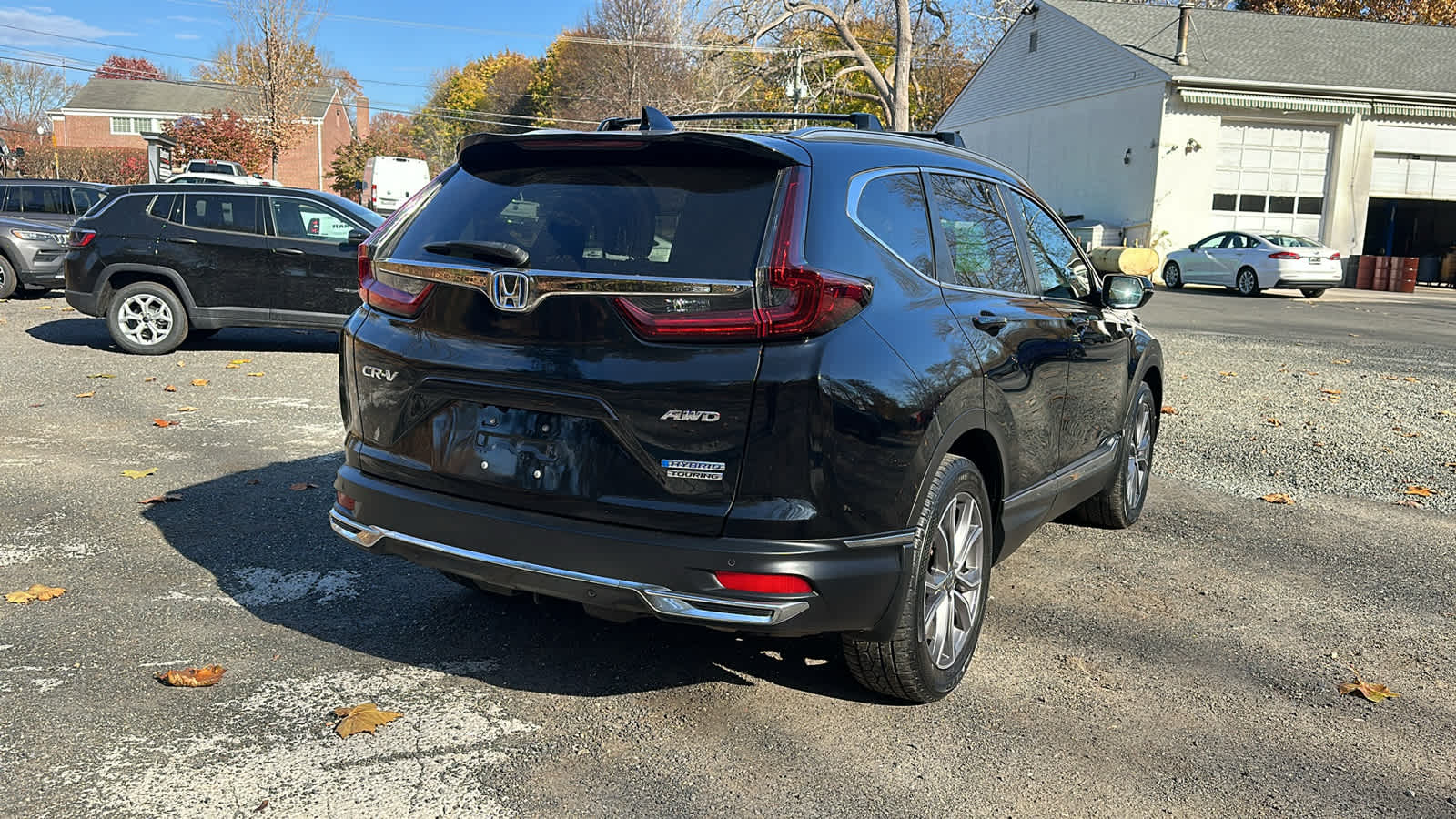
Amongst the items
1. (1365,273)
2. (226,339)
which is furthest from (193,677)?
(1365,273)

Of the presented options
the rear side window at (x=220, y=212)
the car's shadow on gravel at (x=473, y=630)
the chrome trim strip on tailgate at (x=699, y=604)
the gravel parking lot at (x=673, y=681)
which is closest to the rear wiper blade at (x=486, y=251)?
the chrome trim strip on tailgate at (x=699, y=604)

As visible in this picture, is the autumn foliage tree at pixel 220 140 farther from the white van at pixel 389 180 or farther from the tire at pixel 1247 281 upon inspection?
the tire at pixel 1247 281

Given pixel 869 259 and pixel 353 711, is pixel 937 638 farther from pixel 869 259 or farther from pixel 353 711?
pixel 353 711

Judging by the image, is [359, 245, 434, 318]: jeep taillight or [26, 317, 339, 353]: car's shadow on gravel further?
[26, 317, 339, 353]: car's shadow on gravel

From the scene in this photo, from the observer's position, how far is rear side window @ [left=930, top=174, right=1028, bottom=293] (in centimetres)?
406

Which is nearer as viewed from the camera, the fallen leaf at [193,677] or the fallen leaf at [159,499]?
the fallen leaf at [193,677]

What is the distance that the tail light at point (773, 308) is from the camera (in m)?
3.11

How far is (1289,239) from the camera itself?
85.1 ft

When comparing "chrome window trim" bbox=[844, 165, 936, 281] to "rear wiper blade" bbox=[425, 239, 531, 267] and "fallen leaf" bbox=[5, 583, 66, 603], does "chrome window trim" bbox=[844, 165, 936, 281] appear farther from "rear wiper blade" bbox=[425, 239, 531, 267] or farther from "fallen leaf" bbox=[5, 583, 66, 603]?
"fallen leaf" bbox=[5, 583, 66, 603]

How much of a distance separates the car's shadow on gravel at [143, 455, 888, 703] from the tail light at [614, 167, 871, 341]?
4.26 feet

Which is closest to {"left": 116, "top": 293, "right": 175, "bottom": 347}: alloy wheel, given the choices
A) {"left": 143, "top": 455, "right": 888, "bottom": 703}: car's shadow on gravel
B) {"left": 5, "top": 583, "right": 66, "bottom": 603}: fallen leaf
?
{"left": 143, "top": 455, "right": 888, "bottom": 703}: car's shadow on gravel

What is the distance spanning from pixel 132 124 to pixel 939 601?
83.2 m

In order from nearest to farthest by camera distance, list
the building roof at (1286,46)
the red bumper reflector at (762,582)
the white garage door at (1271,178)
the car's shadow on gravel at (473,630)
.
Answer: the red bumper reflector at (762,582)
the car's shadow on gravel at (473,630)
the white garage door at (1271,178)
the building roof at (1286,46)

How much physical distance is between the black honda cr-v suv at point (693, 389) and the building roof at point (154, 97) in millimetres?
75183
